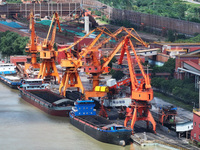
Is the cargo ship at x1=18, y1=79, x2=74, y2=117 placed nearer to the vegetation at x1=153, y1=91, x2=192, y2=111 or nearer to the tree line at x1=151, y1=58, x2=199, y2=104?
the vegetation at x1=153, y1=91, x2=192, y2=111

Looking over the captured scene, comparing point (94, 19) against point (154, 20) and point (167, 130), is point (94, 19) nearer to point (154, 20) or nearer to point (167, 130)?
point (154, 20)

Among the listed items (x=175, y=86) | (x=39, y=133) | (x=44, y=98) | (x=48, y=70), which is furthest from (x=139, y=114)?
(x=48, y=70)

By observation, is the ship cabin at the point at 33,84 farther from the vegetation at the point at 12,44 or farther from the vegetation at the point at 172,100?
the vegetation at the point at 12,44

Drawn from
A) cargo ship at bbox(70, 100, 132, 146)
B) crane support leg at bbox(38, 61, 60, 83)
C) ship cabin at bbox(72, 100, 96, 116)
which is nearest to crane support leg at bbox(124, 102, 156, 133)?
cargo ship at bbox(70, 100, 132, 146)

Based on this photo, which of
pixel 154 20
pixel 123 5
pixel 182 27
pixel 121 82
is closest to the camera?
pixel 121 82

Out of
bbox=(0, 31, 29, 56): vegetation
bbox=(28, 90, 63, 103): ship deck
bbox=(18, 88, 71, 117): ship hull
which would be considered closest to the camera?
bbox=(18, 88, 71, 117): ship hull

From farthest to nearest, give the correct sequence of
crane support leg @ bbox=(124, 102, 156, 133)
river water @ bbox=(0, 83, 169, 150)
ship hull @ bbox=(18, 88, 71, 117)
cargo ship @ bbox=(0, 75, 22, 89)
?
cargo ship @ bbox=(0, 75, 22, 89)
ship hull @ bbox=(18, 88, 71, 117)
crane support leg @ bbox=(124, 102, 156, 133)
river water @ bbox=(0, 83, 169, 150)

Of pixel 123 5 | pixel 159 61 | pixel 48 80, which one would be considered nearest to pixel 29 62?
pixel 48 80
